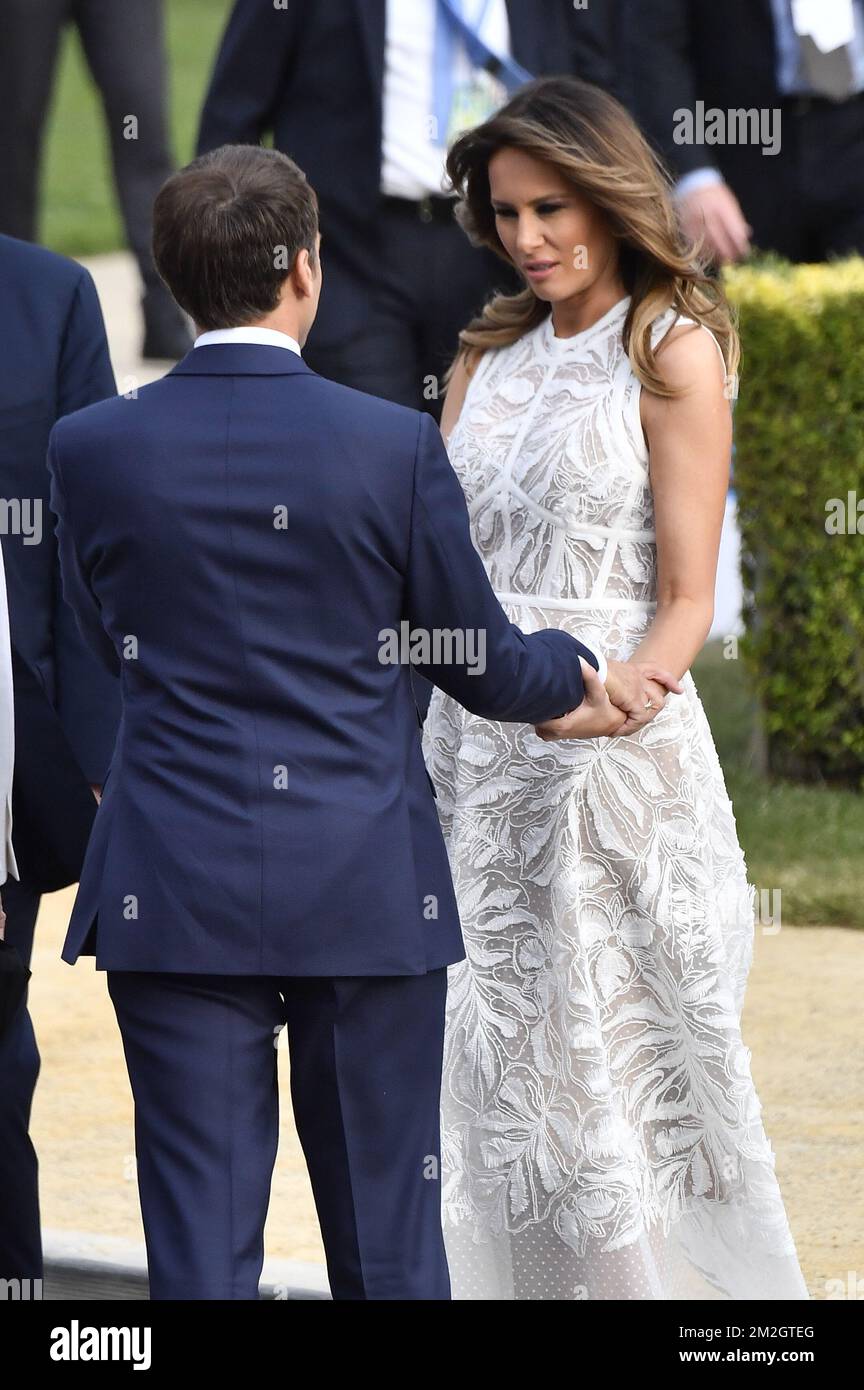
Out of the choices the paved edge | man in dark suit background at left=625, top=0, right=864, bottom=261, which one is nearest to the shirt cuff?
man in dark suit background at left=625, top=0, right=864, bottom=261

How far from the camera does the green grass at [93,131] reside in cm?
891

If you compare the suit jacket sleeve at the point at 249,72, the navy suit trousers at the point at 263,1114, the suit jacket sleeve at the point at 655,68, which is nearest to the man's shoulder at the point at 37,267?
the navy suit trousers at the point at 263,1114

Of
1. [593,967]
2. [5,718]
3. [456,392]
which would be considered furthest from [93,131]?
[5,718]

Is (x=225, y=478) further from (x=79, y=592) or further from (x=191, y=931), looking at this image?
(x=191, y=931)

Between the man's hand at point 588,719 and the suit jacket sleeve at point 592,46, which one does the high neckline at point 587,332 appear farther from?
the suit jacket sleeve at point 592,46

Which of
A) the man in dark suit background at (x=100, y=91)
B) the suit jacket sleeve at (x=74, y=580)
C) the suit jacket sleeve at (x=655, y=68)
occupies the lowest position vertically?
the suit jacket sleeve at (x=74, y=580)

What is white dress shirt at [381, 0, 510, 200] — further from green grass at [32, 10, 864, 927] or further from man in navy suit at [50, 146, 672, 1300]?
man in navy suit at [50, 146, 672, 1300]

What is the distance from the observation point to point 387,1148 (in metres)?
2.72

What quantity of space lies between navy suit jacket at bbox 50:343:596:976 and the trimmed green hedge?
12.3ft

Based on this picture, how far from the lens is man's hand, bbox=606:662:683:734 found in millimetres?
3152

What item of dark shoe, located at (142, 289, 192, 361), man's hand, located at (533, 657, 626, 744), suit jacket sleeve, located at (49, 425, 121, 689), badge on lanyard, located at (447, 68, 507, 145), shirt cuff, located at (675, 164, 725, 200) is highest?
dark shoe, located at (142, 289, 192, 361)

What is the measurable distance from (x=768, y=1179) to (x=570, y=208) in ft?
4.68

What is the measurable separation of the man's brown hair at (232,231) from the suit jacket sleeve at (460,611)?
24 centimetres

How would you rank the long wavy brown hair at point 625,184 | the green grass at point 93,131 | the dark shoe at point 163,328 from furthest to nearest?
the dark shoe at point 163,328, the green grass at point 93,131, the long wavy brown hair at point 625,184
